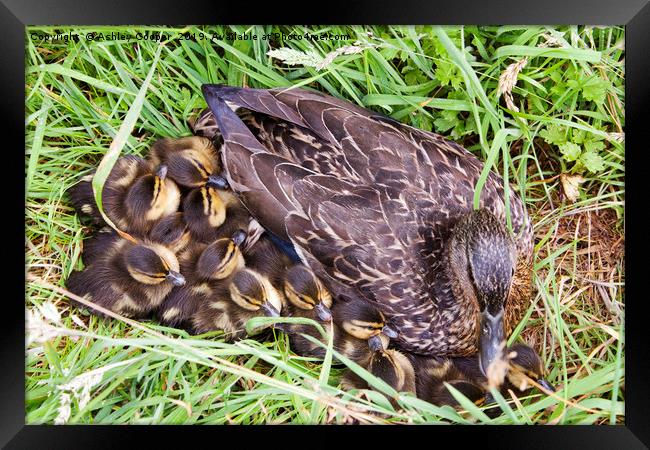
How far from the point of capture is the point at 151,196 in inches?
64.6

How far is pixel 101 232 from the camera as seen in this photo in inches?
68.1

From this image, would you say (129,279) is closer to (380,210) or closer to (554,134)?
Result: (380,210)

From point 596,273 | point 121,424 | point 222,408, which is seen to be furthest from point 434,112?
point 121,424

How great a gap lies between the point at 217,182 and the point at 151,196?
0.20m

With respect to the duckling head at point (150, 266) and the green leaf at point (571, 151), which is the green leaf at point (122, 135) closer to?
the duckling head at point (150, 266)

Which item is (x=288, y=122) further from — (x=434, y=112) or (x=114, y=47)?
(x=114, y=47)

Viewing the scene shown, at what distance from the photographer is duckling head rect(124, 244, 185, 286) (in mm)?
1581

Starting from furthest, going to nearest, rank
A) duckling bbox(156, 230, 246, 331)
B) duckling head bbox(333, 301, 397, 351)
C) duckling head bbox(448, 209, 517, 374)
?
duckling bbox(156, 230, 246, 331), duckling head bbox(333, 301, 397, 351), duckling head bbox(448, 209, 517, 374)

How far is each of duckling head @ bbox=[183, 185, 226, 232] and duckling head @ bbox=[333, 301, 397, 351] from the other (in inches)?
18.3

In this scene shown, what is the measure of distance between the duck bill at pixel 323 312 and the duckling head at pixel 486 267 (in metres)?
0.38

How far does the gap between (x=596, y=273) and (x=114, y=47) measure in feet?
5.38

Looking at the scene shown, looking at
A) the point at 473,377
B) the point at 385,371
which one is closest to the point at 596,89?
the point at 473,377

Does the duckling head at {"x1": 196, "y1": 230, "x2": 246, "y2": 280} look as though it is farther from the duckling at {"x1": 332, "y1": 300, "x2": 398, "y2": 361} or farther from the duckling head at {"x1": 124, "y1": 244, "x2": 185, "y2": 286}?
the duckling at {"x1": 332, "y1": 300, "x2": 398, "y2": 361}

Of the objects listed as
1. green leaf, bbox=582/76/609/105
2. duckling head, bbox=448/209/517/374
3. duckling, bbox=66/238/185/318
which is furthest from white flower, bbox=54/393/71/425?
green leaf, bbox=582/76/609/105
